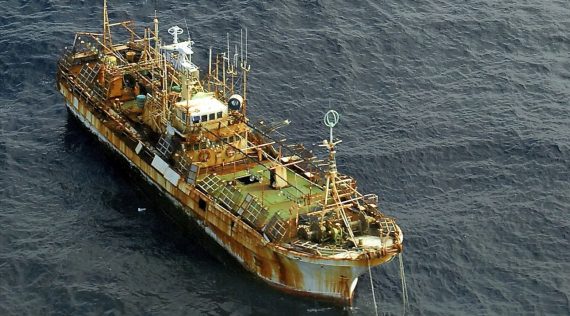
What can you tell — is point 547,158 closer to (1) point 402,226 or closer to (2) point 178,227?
(1) point 402,226

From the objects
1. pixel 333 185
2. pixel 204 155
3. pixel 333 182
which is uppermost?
pixel 333 182

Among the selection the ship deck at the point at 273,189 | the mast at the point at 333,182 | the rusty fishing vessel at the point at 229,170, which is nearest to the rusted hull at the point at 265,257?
the rusty fishing vessel at the point at 229,170

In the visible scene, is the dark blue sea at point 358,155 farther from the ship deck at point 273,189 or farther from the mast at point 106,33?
the mast at point 106,33

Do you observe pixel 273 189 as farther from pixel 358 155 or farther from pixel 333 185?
pixel 358 155

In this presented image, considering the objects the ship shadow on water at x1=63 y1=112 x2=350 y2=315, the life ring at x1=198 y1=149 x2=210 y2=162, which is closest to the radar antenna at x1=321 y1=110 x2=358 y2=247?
the ship shadow on water at x1=63 y1=112 x2=350 y2=315

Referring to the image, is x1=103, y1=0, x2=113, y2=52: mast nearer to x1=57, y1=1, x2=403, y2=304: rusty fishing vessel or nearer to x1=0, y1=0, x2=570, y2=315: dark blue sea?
x1=57, y1=1, x2=403, y2=304: rusty fishing vessel

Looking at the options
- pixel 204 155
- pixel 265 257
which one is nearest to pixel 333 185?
pixel 265 257
